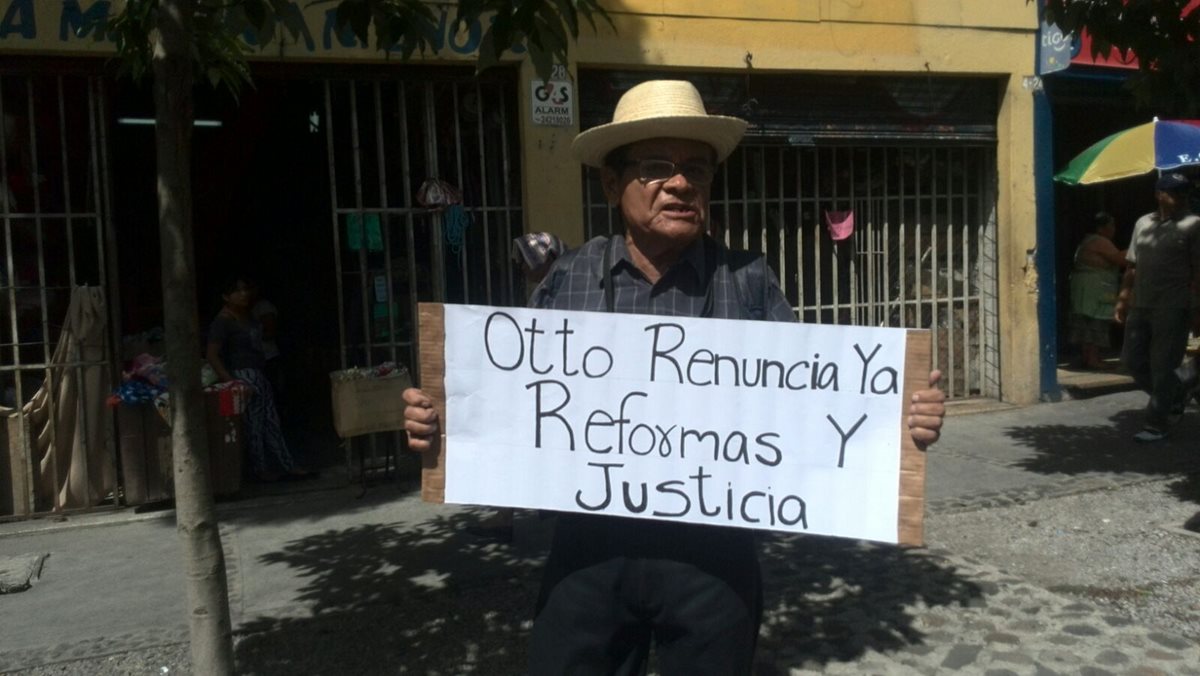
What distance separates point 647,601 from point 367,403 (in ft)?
15.1

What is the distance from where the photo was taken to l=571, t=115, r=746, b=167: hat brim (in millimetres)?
2646

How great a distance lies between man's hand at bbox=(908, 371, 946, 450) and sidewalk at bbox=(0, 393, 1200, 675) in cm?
195

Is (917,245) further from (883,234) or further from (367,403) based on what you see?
(367,403)

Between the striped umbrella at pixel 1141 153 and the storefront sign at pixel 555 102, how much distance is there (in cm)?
463

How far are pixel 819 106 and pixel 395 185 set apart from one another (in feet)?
11.5

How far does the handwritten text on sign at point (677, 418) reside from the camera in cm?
260

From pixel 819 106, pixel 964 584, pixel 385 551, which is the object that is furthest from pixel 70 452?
pixel 819 106

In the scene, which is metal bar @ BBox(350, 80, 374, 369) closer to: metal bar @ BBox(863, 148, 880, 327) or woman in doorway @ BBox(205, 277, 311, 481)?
woman in doorway @ BBox(205, 277, 311, 481)

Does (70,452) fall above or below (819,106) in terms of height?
below

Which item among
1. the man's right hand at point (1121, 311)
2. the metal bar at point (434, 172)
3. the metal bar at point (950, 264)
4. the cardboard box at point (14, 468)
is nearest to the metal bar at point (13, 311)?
the cardboard box at point (14, 468)

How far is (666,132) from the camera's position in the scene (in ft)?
8.84

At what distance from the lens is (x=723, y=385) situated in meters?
2.67

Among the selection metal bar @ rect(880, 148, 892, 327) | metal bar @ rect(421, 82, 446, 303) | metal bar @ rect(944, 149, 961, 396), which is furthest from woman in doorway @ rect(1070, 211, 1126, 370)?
metal bar @ rect(421, 82, 446, 303)

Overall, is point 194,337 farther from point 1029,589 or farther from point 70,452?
point 70,452
